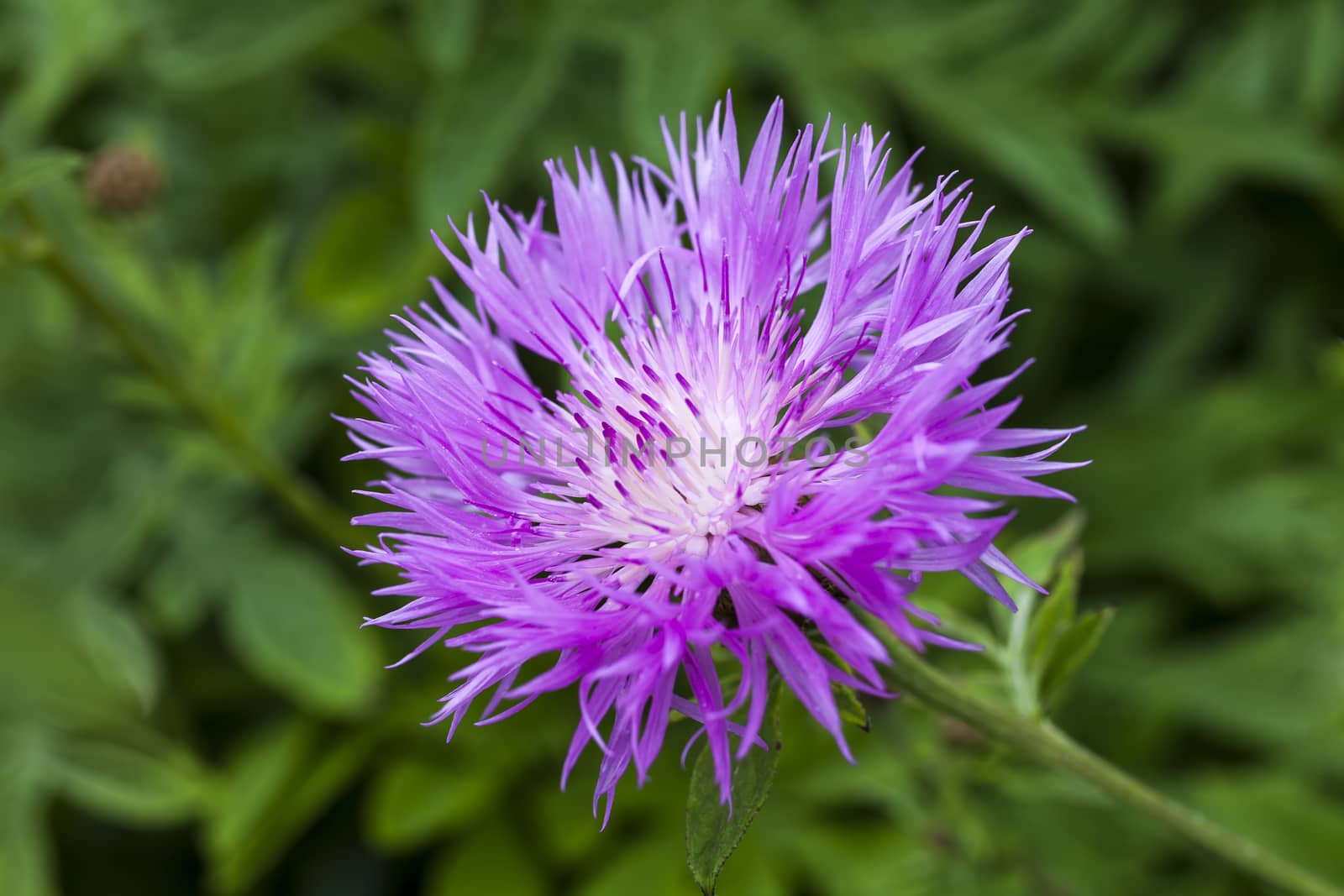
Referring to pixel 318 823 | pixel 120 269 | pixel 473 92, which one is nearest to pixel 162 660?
pixel 318 823

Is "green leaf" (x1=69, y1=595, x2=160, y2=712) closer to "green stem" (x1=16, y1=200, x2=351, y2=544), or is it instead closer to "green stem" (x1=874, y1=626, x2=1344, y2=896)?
"green stem" (x1=16, y1=200, x2=351, y2=544)

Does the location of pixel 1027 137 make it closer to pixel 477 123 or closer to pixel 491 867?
pixel 477 123

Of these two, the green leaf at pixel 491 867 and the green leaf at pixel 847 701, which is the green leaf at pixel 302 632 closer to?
the green leaf at pixel 491 867

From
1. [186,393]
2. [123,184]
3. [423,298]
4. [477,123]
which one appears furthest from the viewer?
[423,298]

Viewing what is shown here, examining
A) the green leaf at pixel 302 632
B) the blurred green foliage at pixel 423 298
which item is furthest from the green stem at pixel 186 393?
the green leaf at pixel 302 632

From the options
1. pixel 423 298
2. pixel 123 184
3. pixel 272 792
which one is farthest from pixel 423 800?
pixel 123 184

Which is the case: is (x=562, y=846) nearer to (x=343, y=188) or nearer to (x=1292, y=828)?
(x=1292, y=828)
